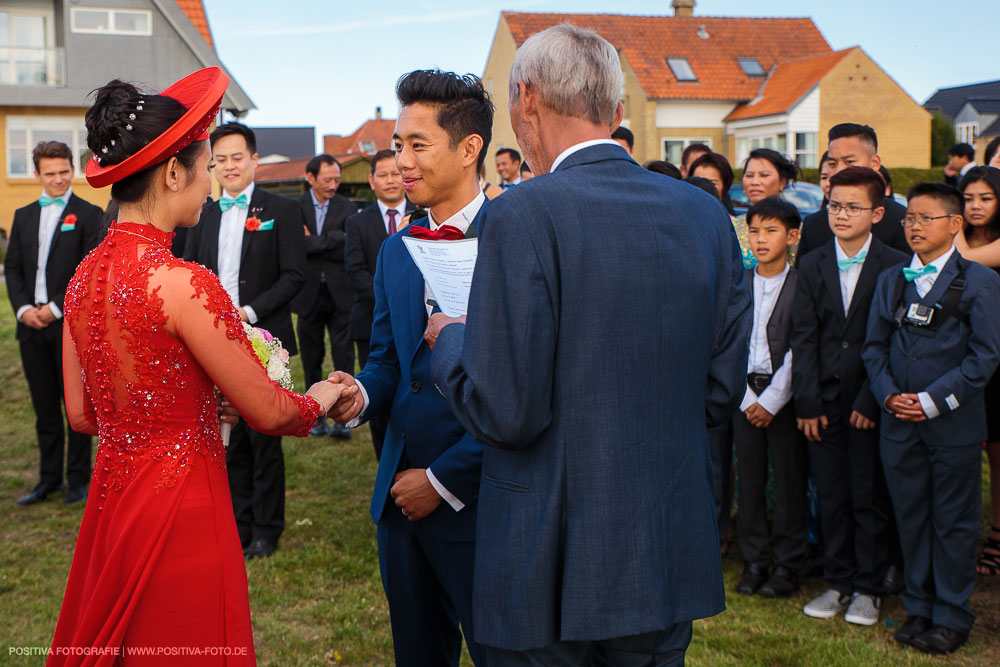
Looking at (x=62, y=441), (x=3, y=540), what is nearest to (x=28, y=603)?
(x=3, y=540)

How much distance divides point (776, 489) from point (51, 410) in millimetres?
5567

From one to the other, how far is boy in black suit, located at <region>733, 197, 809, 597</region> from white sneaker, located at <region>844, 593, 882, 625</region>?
43cm

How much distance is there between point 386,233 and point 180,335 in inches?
200

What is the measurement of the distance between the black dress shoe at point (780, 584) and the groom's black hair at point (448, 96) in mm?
3468

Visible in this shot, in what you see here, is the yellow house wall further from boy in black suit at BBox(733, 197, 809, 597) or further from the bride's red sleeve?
the bride's red sleeve

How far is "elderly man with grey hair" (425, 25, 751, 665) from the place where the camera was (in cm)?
210

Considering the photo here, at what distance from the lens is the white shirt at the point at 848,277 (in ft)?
16.6

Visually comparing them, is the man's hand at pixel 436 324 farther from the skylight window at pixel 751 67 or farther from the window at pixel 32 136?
the skylight window at pixel 751 67

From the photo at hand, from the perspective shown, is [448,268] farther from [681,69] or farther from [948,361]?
[681,69]

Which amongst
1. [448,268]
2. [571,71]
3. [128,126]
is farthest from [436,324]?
[128,126]

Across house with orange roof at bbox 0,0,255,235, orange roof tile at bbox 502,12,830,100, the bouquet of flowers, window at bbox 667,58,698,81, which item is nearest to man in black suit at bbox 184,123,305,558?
the bouquet of flowers

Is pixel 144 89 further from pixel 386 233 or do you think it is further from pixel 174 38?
pixel 174 38

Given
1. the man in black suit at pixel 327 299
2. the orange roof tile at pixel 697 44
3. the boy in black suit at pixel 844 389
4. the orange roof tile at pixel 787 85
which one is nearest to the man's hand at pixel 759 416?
the boy in black suit at pixel 844 389

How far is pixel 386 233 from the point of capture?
7.63m
